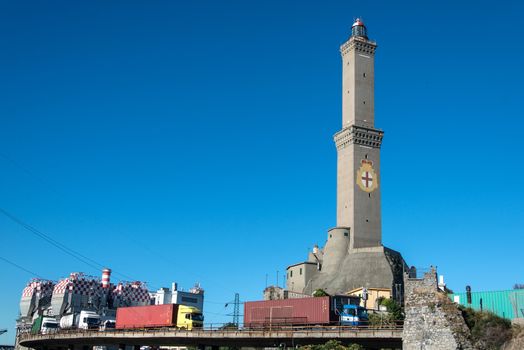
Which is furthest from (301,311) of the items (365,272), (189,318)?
(365,272)

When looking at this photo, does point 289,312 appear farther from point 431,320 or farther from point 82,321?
point 82,321

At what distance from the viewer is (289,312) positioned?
57062 mm

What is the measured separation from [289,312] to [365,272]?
119ft

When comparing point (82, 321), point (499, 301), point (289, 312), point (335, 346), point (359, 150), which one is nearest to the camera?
point (499, 301)

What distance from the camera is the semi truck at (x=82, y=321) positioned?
8400cm

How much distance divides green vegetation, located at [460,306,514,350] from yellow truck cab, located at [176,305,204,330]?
32375 mm

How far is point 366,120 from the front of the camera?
10550 centimetres

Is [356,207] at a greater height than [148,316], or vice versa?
[356,207]

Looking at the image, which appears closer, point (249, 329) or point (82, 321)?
point (249, 329)

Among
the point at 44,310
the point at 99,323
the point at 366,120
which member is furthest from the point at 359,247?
the point at 44,310

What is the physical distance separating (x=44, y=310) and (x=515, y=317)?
289 feet

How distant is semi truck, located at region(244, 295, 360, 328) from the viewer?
2114 inches

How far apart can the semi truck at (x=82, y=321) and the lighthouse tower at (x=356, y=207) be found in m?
34.0

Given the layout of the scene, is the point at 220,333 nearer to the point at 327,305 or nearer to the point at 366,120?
the point at 327,305
